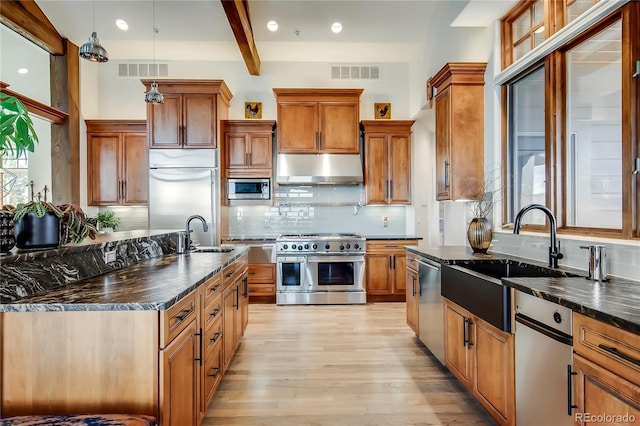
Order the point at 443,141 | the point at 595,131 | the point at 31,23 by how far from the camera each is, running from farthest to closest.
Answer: the point at 31,23 → the point at 443,141 → the point at 595,131

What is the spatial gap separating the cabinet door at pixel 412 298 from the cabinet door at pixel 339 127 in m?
2.22

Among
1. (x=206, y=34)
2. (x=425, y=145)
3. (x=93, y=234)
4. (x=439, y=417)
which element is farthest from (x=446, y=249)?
(x=206, y=34)

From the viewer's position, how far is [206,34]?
16.2 ft

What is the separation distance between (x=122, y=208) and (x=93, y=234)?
357 centimetres

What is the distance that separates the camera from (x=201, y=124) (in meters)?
4.58

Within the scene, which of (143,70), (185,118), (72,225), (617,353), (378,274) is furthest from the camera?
(143,70)

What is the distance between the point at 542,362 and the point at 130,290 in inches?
75.5

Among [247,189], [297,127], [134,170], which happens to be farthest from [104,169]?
[297,127]

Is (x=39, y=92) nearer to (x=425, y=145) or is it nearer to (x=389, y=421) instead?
(x=425, y=145)

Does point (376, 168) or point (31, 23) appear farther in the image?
point (376, 168)

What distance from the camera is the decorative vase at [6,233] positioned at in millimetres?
1493

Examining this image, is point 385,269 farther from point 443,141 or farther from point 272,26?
point 272,26

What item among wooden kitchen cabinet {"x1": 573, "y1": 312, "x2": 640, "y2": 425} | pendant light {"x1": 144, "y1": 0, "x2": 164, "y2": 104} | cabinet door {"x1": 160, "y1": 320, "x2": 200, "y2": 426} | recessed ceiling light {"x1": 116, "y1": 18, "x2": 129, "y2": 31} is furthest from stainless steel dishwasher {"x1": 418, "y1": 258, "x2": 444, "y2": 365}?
recessed ceiling light {"x1": 116, "y1": 18, "x2": 129, "y2": 31}

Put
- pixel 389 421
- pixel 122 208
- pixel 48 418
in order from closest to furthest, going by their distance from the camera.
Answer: pixel 48 418
pixel 389 421
pixel 122 208
